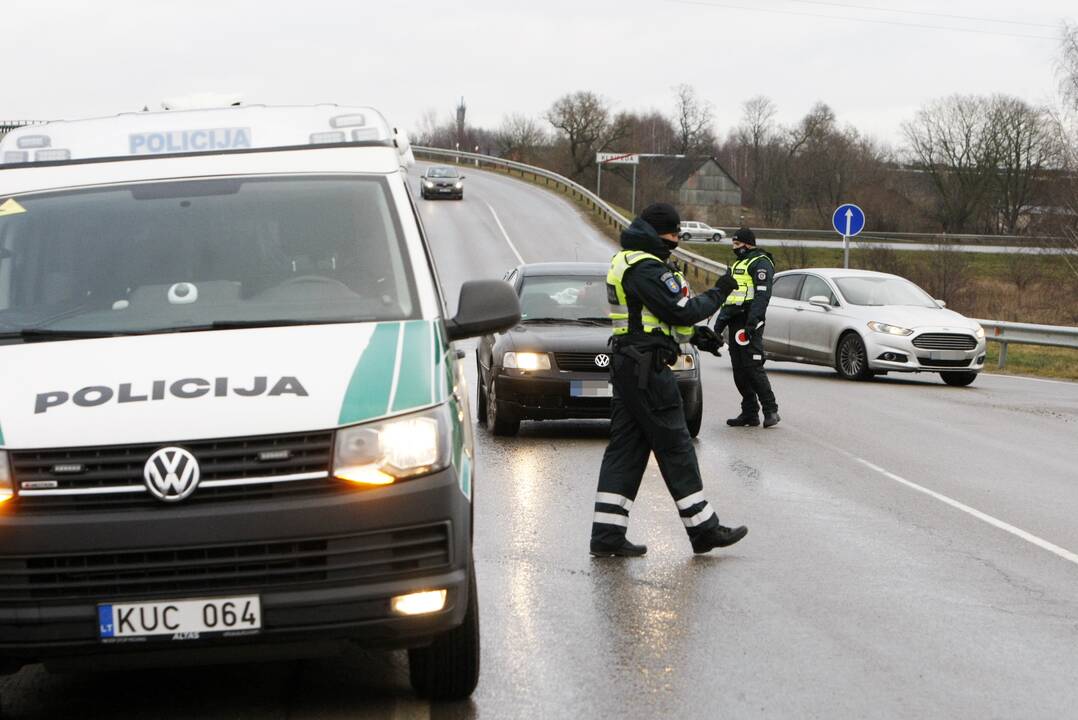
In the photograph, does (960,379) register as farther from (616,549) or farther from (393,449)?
(393,449)

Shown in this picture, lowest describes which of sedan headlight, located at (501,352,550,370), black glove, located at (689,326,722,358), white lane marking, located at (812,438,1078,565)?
white lane marking, located at (812,438,1078,565)

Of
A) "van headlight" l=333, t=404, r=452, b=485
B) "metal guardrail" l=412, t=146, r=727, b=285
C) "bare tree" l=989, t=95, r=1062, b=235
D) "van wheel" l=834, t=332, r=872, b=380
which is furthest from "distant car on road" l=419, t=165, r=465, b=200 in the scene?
"van headlight" l=333, t=404, r=452, b=485

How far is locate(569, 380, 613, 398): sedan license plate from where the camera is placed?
42.1 feet

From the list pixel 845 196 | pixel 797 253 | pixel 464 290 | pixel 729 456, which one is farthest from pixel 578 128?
pixel 464 290

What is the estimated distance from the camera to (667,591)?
7.08 metres

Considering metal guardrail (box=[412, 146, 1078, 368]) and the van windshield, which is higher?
the van windshield

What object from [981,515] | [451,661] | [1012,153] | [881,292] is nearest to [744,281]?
[981,515]

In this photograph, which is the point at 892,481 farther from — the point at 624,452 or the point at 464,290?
the point at 464,290

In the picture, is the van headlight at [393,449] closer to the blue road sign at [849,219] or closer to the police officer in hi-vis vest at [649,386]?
the police officer in hi-vis vest at [649,386]

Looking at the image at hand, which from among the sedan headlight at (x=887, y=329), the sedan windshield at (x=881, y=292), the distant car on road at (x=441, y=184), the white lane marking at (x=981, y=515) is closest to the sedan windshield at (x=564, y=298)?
the white lane marking at (x=981, y=515)

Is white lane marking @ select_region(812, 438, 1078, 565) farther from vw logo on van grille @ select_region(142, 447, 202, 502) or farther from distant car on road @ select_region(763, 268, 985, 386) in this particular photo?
distant car on road @ select_region(763, 268, 985, 386)

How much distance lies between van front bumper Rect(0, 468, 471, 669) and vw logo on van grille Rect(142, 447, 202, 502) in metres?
0.06

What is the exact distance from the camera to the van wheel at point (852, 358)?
66.5ft

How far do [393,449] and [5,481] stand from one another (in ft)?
3.93
